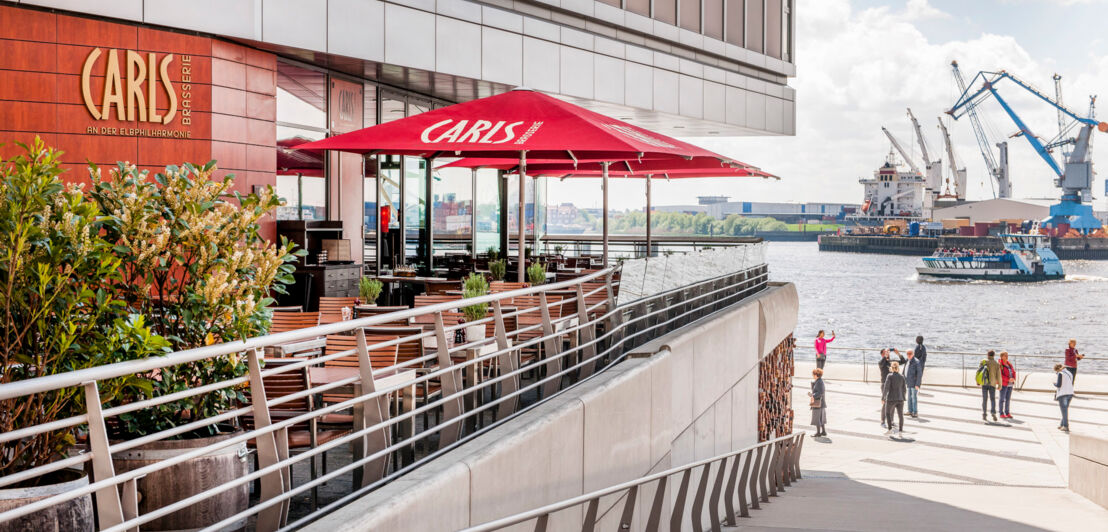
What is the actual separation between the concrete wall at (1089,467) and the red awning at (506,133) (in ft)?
27.5

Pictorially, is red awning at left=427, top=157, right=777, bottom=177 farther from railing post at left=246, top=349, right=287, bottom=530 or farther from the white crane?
the white crane

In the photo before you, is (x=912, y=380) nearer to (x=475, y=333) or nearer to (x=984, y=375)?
(x=984, y=375)

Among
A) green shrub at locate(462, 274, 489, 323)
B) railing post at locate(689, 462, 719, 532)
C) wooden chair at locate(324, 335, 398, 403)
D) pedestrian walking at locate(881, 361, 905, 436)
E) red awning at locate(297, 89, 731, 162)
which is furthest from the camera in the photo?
pedestrian walking at locate(881, 361, 905, 436)

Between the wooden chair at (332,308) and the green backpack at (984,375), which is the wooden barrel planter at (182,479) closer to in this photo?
the wooden chair at (332,308)

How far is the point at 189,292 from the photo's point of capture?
4234 millimetres

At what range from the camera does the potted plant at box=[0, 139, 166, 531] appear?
136 inches

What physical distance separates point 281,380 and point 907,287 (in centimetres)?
11088

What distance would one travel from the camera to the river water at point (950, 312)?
224 feet

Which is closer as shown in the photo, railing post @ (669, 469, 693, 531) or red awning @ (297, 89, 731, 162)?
railing post @ (669, 469, 693, 531)

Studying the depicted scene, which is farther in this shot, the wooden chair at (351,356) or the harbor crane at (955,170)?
the harbor crane at (955,170)

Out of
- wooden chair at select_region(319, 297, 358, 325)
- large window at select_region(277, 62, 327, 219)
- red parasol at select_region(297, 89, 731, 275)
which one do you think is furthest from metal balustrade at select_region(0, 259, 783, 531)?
large window at select_region(277, 62, 327, 219)

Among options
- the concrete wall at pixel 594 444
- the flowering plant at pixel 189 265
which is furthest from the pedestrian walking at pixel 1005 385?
the flowering plant at pixel 189 265

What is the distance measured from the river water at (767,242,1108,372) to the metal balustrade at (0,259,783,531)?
42.7 metres

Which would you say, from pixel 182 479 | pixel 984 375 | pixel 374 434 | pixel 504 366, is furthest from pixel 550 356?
pixel 984 375
